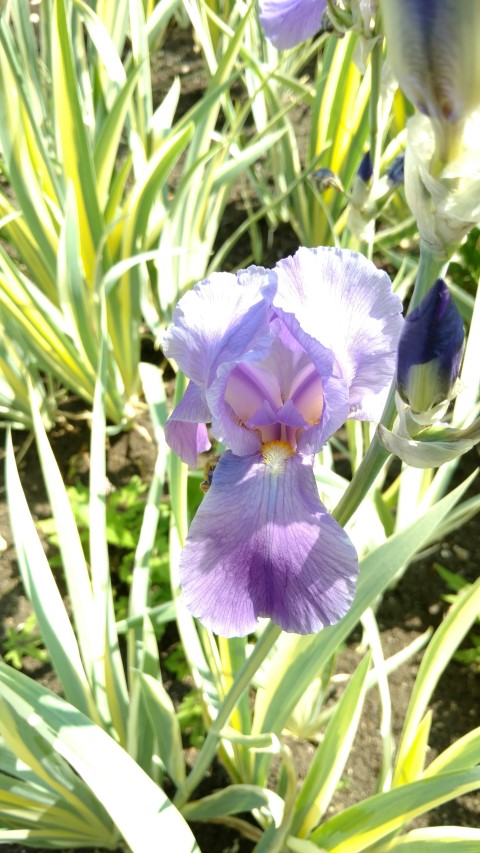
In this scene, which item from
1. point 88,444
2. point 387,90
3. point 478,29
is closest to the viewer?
point 478,29

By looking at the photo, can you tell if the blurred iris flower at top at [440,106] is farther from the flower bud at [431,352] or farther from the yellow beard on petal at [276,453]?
the yellow beard on petal at [276,453]

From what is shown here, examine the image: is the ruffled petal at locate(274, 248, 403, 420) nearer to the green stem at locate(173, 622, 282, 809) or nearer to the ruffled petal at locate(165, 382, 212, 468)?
the ruffled petal at locate(165, 382, 212, 468)

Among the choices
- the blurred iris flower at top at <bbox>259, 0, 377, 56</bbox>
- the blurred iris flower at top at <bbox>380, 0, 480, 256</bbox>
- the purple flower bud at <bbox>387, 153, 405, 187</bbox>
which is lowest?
the blurred iris flower at top at <bbox>380, 0, 480, 256</bbox>

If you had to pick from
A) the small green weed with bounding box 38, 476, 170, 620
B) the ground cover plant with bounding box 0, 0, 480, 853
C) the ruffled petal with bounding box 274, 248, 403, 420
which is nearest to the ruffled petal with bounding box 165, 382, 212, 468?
the ground cover plant with bounding box 0, 0, 480, 853

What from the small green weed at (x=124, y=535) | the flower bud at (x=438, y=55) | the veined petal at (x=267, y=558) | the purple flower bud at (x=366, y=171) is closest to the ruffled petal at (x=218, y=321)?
the veined petal at (x=267, y=558)

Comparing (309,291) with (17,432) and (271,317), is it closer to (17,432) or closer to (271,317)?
(271,317)

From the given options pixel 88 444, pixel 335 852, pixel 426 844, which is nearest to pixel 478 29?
pixel 426 844
